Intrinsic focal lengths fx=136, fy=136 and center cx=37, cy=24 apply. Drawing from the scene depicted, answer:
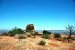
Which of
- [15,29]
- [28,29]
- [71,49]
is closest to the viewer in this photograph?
[71,49]

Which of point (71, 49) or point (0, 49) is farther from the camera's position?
point (71, 49)

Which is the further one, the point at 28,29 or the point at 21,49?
the point at 28,29

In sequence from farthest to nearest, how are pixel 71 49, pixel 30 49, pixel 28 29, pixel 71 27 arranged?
pixel 28 29 → pixel 71 27 → pixel 71 49 → pixel 30 49

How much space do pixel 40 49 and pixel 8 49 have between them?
4049 millimetres

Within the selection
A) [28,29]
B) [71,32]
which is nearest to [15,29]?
[28,29]

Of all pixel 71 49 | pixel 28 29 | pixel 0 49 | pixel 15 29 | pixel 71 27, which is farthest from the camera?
pixel 28 29

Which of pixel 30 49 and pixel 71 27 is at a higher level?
pixel 71 27

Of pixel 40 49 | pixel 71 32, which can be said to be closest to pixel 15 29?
pixel 71 32

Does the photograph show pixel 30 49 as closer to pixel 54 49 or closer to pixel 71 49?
pixel 54 49

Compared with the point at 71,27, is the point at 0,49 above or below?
below

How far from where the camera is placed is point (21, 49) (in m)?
16.6

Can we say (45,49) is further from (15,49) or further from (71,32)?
(71,32)

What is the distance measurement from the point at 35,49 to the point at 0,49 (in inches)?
169

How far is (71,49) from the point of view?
18656mm
